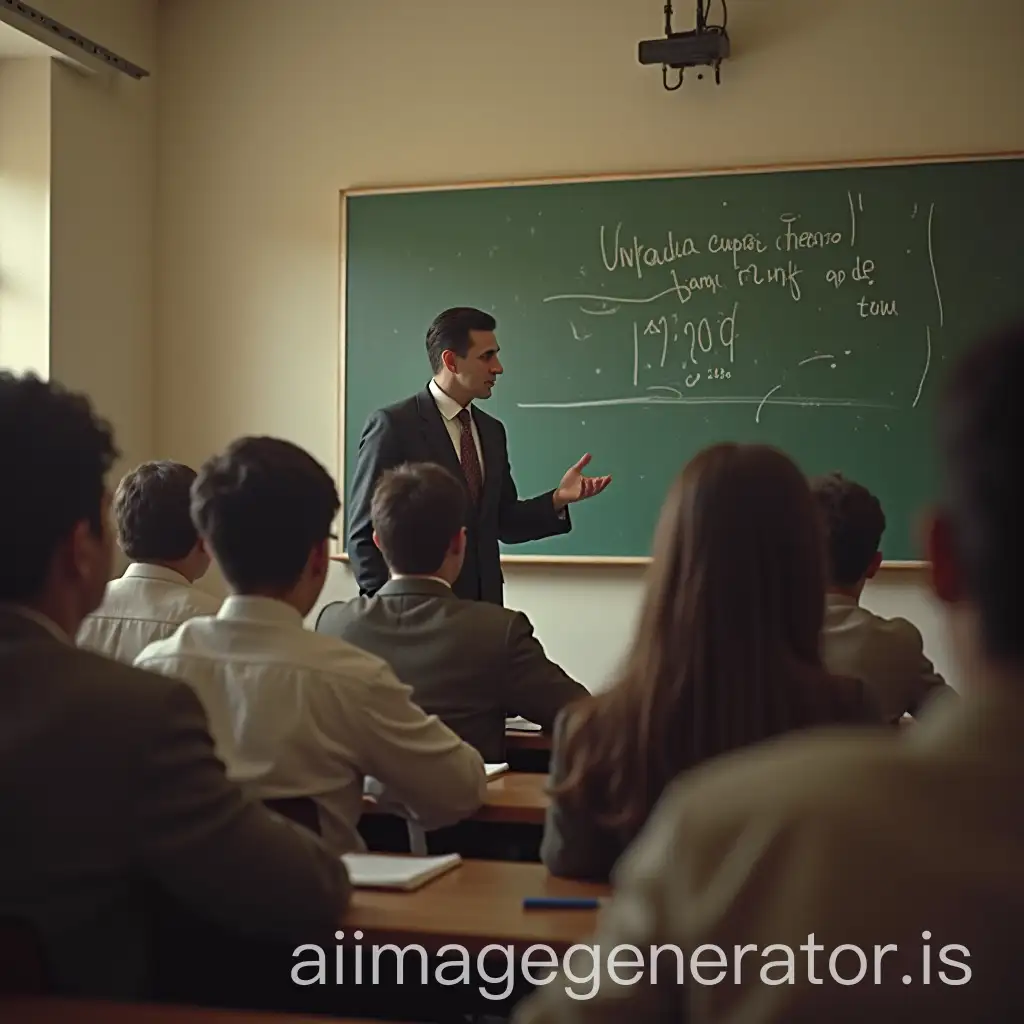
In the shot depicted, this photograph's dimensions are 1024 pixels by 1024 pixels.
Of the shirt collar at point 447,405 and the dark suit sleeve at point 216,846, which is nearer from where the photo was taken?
the dark suit sleeve at point 216,846

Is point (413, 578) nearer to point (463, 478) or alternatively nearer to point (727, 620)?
point (727, 620)

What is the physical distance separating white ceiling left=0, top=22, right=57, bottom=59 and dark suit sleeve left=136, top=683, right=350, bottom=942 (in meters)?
3.76

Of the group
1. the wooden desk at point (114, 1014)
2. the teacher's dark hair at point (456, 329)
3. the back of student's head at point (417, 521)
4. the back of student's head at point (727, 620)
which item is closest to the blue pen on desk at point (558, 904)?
the back of student's head at point (727, 620)

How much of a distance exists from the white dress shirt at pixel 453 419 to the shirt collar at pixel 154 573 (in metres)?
1.53

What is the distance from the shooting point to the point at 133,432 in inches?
205

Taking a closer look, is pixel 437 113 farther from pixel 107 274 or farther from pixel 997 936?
pixel 997 936

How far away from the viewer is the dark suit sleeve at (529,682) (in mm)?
2604

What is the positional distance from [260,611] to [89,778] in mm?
616

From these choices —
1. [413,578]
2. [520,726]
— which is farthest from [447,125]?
[413,578]

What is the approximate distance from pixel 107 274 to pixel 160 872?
4076 mm

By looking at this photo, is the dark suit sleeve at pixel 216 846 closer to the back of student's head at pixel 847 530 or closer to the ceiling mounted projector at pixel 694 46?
the back of student's head at pixel 847 530

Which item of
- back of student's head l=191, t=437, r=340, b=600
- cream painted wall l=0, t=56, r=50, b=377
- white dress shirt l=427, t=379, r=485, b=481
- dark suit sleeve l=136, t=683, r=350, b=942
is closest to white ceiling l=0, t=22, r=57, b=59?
cream painted wall l=0, t=56, r=50, b=377

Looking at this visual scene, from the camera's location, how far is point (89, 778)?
1.32m

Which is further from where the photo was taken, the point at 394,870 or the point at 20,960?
the point at 394,870
